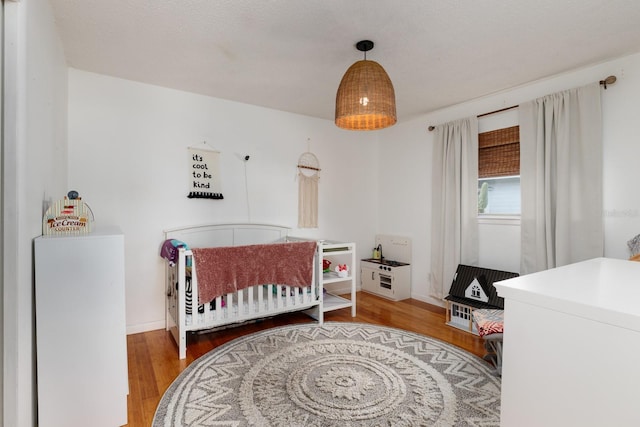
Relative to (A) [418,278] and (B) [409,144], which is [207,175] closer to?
(B) [409,144]

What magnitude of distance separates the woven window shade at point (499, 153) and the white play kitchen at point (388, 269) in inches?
50.6

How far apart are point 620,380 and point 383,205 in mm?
3815

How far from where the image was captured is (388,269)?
392cm

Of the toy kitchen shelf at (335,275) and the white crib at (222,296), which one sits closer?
the white crib at (222,296)

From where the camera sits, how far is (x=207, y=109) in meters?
3.23

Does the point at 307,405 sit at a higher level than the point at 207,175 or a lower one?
lower

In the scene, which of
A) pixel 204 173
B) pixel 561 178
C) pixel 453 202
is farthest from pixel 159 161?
pixel 561 178

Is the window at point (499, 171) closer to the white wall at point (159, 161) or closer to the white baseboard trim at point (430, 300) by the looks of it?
the white baseboard trim at point (430, 300)

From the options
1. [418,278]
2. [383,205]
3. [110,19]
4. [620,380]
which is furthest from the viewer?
[383,205]

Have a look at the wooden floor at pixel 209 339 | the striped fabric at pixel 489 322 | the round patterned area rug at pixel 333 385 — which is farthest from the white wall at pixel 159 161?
the striped fabric at pixel 489 322

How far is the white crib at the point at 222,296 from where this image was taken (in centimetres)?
242

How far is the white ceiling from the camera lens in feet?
5.92

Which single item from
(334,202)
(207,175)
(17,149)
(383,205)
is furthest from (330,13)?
(383,205)

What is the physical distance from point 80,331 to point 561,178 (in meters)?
3.49
